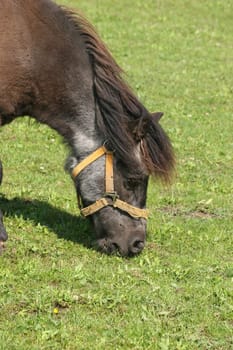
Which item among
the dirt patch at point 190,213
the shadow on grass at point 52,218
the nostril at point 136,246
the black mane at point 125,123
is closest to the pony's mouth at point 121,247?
the nostril at point 136,246

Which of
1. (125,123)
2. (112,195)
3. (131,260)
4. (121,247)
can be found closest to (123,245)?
(121,247)

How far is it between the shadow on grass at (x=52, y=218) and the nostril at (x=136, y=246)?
0.44m

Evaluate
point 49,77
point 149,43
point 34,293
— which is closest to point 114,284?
point 34,293

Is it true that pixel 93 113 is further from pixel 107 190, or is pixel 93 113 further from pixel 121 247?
pixel 121 247

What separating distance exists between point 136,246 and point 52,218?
4.13ft

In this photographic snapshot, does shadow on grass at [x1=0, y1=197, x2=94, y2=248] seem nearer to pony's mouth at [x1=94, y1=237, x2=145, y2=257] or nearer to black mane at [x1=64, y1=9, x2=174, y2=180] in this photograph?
pony's mouth at [x1=94, y1=237, x2=145, y2=257]

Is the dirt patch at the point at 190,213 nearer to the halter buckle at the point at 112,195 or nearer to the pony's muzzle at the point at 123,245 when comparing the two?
the pony's muzzle at the point at 123,245

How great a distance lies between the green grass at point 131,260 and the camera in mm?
5734

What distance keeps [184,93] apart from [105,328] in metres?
8.99

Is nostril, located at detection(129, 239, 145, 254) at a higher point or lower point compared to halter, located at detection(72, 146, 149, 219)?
lower

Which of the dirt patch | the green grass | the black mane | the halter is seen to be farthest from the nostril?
the dirt patch

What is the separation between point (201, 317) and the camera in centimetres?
608

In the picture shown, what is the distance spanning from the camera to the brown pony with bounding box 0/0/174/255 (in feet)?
23.1

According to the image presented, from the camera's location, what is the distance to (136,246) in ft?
23.6
